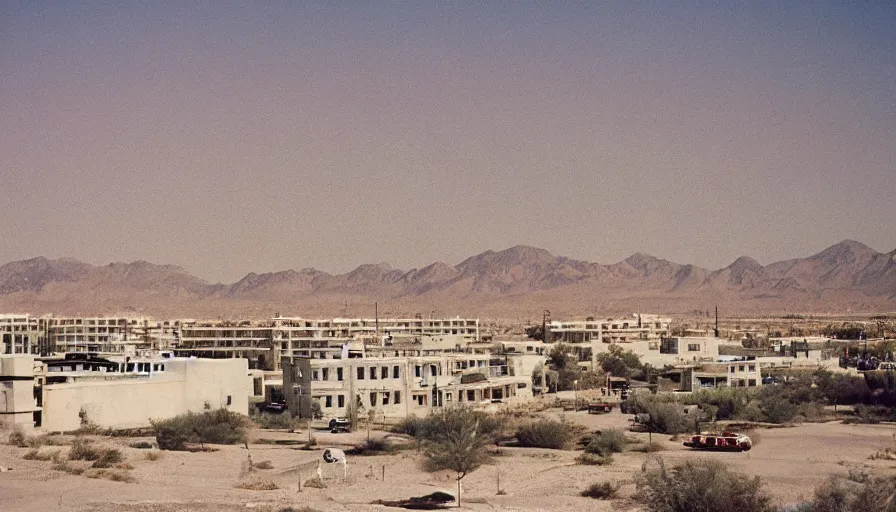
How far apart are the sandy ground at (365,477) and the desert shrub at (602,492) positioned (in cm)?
26

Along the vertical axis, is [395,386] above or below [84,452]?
above

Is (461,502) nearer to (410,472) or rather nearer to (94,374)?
(410,472)

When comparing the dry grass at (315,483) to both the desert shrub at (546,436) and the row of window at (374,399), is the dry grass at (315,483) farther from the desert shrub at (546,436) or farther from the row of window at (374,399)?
the row of window at (374,399)

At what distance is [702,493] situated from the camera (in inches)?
968

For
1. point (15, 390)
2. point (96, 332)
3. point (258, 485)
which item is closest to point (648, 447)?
point (258, 485)

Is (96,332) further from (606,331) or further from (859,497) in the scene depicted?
(859,497)

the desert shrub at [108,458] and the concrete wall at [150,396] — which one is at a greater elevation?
the concrete wall at [150,396]

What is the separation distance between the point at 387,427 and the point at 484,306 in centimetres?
14026

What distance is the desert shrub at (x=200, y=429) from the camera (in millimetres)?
38062

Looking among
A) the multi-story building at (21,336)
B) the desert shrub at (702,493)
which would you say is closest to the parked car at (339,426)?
the desert shrub at (702,493)

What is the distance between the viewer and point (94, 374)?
43688mm

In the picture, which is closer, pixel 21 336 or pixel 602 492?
pixel 602 492

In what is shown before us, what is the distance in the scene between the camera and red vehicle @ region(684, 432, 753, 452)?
38.3m

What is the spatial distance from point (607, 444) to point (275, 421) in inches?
495
